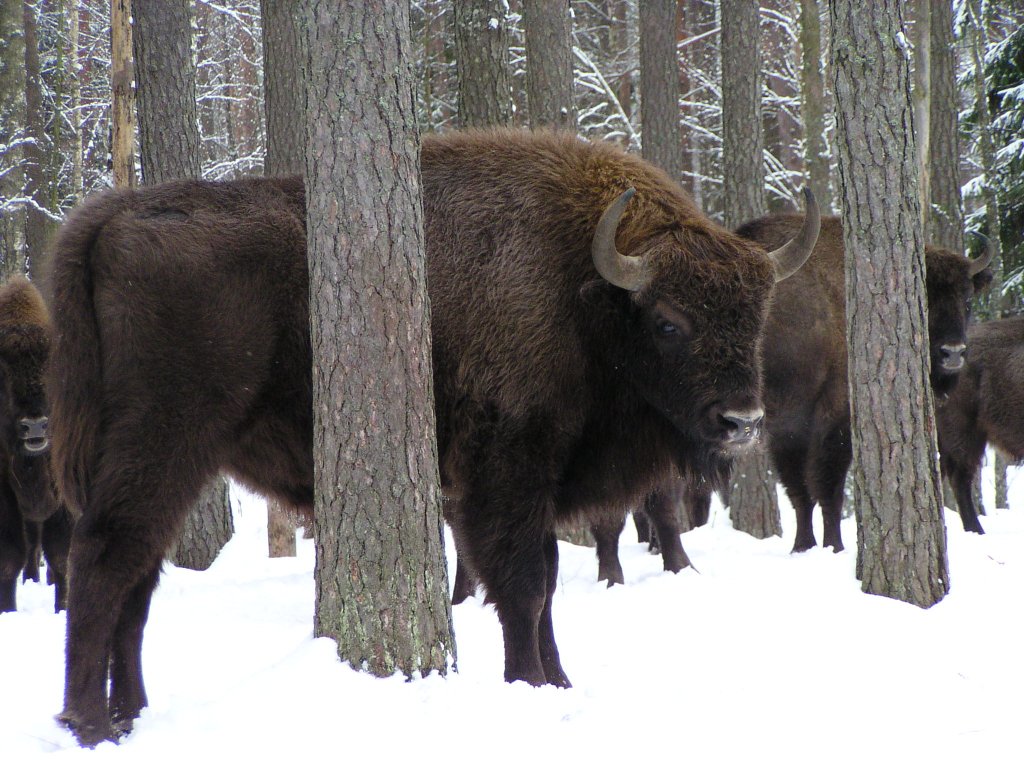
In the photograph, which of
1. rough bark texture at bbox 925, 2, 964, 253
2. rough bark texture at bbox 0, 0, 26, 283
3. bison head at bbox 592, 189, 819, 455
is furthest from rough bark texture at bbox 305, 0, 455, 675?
rough bark texture at bbox 0, 0, 26, 283

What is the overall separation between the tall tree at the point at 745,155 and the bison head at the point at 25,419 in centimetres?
775

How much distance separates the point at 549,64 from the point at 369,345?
23.1ft

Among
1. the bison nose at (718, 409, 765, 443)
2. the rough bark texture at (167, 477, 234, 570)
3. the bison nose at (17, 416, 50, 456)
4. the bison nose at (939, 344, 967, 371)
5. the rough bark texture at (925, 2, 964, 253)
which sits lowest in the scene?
the rough bark texture at (167, 477, 234, 570)

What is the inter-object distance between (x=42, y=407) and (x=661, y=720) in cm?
594

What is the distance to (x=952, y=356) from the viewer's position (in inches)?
355

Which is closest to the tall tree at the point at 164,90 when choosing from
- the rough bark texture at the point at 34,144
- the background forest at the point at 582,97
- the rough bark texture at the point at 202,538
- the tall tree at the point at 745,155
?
the rough bark texture at the point at 202,538

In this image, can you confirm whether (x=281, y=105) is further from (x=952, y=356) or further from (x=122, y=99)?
(x=952, y=356)

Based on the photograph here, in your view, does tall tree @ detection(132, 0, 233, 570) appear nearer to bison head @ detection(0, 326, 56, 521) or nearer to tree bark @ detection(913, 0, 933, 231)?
bison head @ detection(0, 326, 56, 521)

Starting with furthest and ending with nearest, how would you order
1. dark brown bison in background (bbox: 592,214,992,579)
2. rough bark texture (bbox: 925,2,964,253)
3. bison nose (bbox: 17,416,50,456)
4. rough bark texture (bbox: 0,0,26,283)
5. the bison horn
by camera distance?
rough bark texture (bbox: 0,0,26,283), rough bark texture (bbox: 925,2,964,253), dark brown bison in background (bbox: 592,214,992,579), bison nose (bbox: 17,416,50,456), the bison horn

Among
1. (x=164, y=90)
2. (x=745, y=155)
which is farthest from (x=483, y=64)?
(x=745, y=155)

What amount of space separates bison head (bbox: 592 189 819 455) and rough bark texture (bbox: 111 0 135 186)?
22.0 ft

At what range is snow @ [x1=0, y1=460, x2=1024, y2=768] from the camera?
3680mm

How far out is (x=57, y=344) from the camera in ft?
15.1

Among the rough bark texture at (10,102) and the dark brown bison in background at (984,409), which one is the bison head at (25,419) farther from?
the dark brown bison in background at (984,409)
